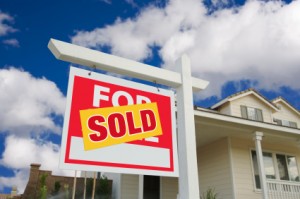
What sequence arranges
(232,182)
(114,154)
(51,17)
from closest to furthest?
(114,154) → (51,17) → (232,182)

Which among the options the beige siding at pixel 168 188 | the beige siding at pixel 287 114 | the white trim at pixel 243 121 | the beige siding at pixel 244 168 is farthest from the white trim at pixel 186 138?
Answer: the beige siding at pixel 287 114

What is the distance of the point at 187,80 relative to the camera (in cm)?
241

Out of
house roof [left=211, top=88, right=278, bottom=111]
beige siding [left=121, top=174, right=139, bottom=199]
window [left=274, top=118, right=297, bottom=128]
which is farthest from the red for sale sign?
window [left=274, top=118, right=297, bottom=128]

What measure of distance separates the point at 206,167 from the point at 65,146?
11.1 metres

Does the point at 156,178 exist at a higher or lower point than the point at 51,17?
lower

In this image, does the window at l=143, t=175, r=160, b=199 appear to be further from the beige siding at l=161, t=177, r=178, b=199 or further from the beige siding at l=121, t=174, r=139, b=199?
the beige siding at l=121, t=174, r=139, b=199

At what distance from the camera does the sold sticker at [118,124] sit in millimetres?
1807

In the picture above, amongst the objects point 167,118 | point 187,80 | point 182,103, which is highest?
point 187,80

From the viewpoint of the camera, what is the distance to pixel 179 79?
7.82 ft

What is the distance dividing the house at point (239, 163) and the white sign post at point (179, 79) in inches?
261

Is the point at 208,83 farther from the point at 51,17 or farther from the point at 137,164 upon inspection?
the point at 51,17

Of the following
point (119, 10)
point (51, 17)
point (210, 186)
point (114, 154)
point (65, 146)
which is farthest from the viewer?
point (210, 186)

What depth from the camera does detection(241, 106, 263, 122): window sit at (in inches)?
615

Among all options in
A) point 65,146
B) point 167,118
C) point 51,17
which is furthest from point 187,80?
point 51,17
